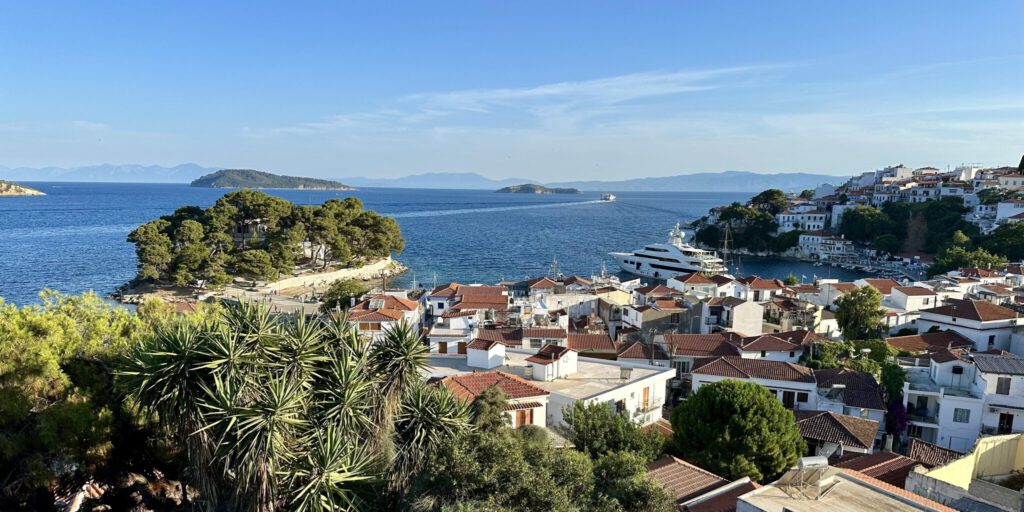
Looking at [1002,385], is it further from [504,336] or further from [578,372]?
[504,336]

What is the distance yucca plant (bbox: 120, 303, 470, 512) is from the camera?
9.22 m

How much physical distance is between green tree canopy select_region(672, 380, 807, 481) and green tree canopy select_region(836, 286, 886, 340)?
20.0m

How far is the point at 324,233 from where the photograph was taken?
2217 inches

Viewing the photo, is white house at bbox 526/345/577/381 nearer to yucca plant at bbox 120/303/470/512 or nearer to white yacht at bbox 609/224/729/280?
yucca plant at bbox 120/303/470/512

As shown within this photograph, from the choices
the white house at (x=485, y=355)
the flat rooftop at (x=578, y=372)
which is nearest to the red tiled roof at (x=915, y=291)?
the flat rooftop at (x=578, y=372)

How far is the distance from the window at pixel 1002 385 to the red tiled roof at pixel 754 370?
5353 mm

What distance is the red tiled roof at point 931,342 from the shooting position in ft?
93.7

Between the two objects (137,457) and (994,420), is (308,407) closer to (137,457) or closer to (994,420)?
(137,457)

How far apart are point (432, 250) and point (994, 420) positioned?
2762 inches

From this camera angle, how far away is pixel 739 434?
1608 centimetres

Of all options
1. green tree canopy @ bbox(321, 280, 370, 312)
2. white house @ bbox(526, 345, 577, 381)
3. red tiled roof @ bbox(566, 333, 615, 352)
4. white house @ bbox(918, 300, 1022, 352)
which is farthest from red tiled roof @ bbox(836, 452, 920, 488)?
green tree canopy @ bbox(321, 280, 370, 312)

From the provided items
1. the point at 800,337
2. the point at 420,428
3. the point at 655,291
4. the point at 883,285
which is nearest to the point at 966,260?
the point at 883,285

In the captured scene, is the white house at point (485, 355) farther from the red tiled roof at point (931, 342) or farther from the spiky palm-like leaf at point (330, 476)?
the red tiled roof at point (931, 342)

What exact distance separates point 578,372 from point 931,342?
1967 centimetres
